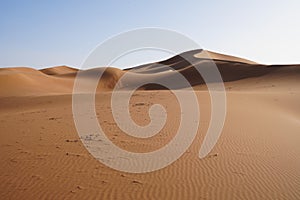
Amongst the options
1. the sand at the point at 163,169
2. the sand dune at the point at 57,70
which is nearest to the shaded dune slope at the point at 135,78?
the sand at the point at 163,169

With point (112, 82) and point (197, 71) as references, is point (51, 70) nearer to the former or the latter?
point (112, 82)

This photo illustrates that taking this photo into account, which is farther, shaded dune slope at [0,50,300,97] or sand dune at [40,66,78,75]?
sand dune at [40,66,78,75]

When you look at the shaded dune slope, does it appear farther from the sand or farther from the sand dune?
the sand dune

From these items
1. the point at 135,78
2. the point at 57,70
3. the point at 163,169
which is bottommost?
the point at 57,70

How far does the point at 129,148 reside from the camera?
7.97 m

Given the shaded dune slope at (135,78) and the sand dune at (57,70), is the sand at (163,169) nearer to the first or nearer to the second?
the shaded dune slope at (135,78)

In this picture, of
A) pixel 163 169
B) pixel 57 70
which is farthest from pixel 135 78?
pixel 163 169

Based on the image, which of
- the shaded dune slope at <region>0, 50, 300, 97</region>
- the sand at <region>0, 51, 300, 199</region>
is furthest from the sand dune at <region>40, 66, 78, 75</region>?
the sand at <region>0, 51, 300, 199</region>

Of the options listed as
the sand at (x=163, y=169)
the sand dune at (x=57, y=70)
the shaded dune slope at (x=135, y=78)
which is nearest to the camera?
the sand at (x=163, y=169)

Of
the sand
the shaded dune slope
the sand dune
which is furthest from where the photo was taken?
the sand dune

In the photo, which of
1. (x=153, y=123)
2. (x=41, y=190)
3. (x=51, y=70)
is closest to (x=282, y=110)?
(x=153, y=123)

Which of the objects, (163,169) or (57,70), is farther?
(57,70)

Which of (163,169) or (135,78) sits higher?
(163,169)

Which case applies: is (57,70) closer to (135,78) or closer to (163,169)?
(135,78)
